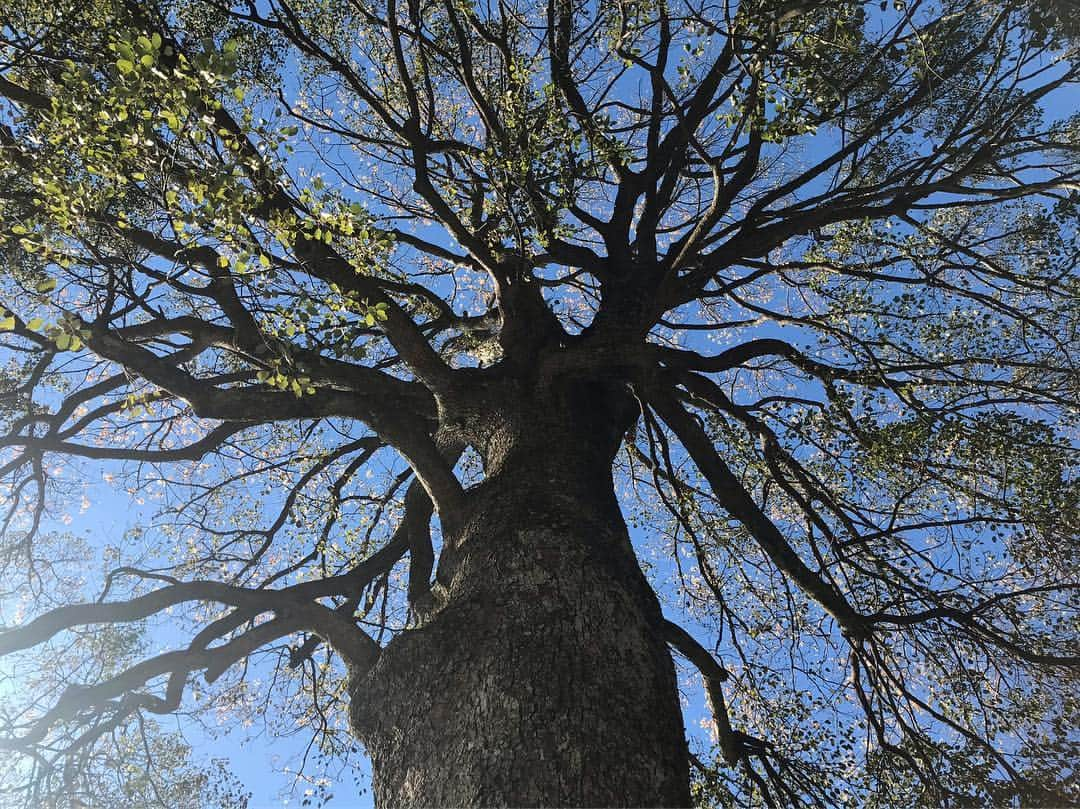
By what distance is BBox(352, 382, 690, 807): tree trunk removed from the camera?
2.46m

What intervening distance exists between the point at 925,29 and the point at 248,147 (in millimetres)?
4276

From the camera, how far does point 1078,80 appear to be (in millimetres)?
4527

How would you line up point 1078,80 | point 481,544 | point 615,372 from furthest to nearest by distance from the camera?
point 615,372, point 1078,80, point 481,544

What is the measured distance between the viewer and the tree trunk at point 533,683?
2459 mm

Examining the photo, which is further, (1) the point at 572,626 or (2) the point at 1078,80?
(2) the point at 1078,80

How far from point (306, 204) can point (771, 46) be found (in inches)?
112

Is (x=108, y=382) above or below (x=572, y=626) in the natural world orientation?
above

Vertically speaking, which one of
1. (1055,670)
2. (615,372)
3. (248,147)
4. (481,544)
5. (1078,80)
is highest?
Result: (1078,80)

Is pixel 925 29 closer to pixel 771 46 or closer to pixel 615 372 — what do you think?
pixel 771 46

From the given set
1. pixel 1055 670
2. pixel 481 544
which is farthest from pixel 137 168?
pixel 1055 670

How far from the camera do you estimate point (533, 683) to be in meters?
2.71

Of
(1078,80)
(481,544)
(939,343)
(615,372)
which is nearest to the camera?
(481,544)

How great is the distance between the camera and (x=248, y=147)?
3.72 meters

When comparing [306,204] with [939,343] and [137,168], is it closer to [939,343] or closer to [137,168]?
[137,168]
